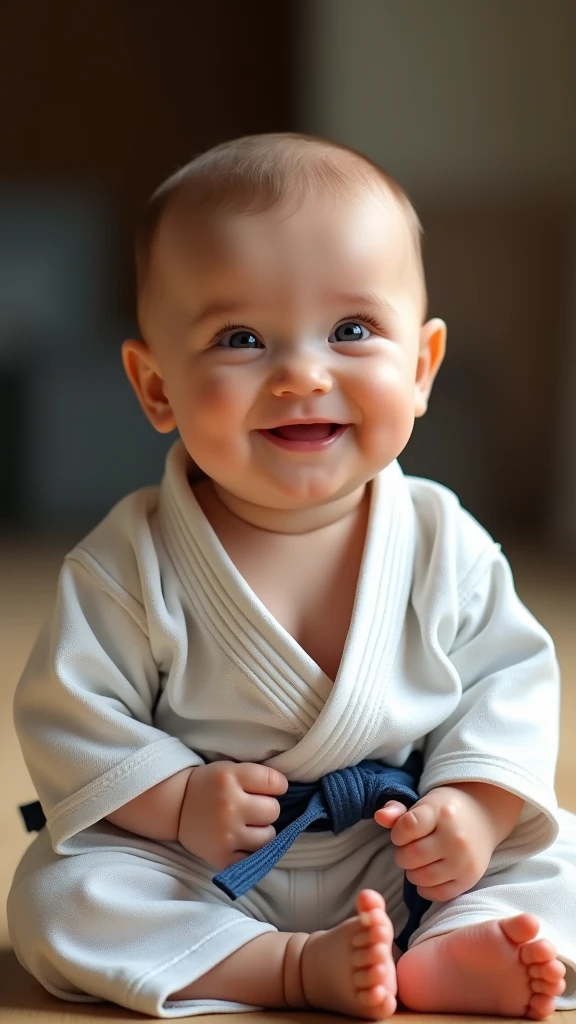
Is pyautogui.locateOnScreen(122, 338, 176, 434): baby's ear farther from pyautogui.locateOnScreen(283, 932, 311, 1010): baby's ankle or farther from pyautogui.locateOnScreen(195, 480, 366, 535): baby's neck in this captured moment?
pyautogui.locateOnScreen(283, 932, 311, 1010): baby's ankle

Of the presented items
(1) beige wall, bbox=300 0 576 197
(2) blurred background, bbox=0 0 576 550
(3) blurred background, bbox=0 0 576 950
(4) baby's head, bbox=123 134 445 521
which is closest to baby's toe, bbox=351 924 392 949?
(4) baby's head, bbox=123 134 445 521

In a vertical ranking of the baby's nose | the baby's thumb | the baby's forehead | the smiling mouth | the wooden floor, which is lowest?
the wooden floor

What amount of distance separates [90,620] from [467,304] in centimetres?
217

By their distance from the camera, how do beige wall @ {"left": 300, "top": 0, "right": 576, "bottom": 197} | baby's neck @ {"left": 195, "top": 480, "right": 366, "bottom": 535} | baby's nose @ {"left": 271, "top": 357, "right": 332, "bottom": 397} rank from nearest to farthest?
1. baby's nose @ {"left": 271, "top": 357, "right": 332, "bottom": 397}
2. baby's neck @ {"left": 195, "top": 480, "right": 366, "bottom": 535}
3. beige wall @ {"left": 300, "top": 0, "right": 576, "bottom": 197}

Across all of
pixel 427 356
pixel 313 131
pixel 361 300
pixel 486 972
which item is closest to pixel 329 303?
pixel 361 300

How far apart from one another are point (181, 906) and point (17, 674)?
3.55 ft

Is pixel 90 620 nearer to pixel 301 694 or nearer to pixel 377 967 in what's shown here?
pixel 301 694

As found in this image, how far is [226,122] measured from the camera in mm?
3119

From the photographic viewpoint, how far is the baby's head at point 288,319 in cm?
98

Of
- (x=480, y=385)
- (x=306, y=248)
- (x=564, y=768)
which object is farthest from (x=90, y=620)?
(x=480, y=385)

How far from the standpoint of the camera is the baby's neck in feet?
3.51

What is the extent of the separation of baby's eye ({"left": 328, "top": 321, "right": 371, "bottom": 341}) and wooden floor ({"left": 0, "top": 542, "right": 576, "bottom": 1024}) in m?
0.49

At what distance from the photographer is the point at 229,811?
0.97m

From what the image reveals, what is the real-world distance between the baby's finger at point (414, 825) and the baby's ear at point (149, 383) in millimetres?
374
